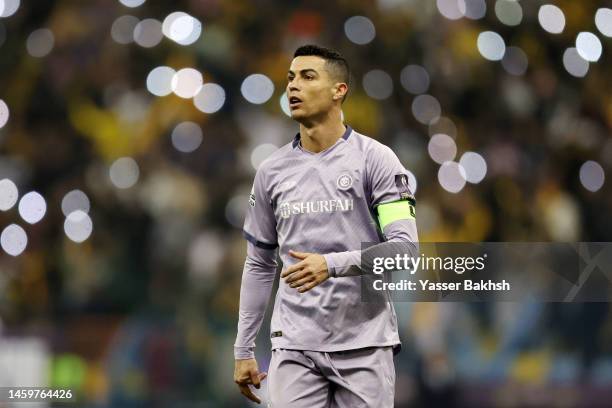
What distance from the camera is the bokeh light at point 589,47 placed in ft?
22.2

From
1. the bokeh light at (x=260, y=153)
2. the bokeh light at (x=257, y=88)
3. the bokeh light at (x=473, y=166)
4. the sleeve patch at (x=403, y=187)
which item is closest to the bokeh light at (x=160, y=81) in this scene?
the bokeh light at (x=257, y=88)

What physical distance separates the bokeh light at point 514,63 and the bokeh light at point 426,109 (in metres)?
0.64

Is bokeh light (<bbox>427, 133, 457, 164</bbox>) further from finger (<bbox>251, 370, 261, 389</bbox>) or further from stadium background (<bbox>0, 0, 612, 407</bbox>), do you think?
finger (<bbox>251, 370, 261, 389</bbox>)

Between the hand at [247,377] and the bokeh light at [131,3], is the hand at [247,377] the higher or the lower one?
the lower one

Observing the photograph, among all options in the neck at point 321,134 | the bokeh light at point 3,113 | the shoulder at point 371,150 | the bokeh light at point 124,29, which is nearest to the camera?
the shoulder at point 371,150

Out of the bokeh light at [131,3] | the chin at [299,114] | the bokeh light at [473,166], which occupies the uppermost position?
the bokeh light at [131,3]

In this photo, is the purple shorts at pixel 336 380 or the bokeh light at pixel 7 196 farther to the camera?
the bokeh light at pixel 7 196

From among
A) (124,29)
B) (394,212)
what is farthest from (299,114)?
(124,29)

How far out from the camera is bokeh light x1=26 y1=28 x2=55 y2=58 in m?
6.35

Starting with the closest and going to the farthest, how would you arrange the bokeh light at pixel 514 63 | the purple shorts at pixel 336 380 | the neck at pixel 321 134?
the purple shorts at pixel 336 380 < the neck at pixel 321 134 < the bokeh light at pixel 514 63

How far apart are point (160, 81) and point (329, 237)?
325 cm

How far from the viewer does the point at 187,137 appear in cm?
620

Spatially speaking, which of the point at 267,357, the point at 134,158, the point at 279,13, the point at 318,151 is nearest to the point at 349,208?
the point at 318,151

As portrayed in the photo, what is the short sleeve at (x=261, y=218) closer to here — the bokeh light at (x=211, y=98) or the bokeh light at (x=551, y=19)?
the bokeh light at (x=211, y=98)
